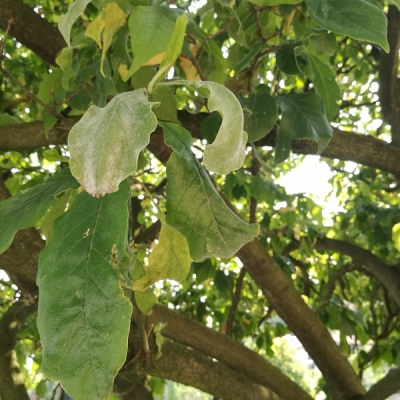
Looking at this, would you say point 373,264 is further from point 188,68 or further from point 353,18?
point 353,18

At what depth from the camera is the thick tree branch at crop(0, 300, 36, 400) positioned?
149 cm

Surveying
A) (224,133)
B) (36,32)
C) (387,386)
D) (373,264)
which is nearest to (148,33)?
(224,133)

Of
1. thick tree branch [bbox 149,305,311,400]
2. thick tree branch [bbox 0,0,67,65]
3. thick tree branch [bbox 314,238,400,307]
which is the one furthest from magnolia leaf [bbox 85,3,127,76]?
thick tree branch [bbox 314,238,400,307]

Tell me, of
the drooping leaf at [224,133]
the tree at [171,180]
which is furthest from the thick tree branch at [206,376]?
the drooping leaf at [224,133]

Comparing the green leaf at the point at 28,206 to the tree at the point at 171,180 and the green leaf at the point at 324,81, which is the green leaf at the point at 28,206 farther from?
the green leaf at the point at 324,81

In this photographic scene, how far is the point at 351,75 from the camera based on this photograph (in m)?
2.74

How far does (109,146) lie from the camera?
1.26 feet

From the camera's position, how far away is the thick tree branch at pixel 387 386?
1.41 metres

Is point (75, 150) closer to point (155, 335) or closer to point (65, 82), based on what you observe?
point (65, 82)

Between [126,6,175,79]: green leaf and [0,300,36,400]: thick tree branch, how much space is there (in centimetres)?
121

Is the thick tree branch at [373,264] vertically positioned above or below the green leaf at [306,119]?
above

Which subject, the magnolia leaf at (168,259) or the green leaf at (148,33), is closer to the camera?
the green leaf at (148,33)

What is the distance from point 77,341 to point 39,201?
198 millimetres

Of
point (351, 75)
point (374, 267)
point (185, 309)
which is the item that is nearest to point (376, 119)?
point (351, 75)
